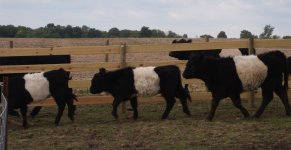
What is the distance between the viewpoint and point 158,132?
9000 mm

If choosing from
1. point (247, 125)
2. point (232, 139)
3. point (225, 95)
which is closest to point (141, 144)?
point (232, 139)

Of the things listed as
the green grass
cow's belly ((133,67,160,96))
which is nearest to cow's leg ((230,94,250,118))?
the green grass

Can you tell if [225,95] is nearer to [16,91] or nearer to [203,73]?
[203,73]

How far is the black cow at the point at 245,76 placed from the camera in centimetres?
1027

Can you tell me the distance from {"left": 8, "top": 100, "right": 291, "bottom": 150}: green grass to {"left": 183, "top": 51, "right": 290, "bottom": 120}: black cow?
427mm

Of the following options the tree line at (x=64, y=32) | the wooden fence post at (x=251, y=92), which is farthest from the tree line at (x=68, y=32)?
the wooden fence post at (x=251, y=92)

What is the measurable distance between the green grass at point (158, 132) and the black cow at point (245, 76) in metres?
0.43

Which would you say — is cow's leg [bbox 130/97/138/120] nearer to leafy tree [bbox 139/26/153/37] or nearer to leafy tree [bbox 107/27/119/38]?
leafy tree [bbox 139/26/153/37]

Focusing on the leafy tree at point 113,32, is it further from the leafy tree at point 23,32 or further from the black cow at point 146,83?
the black cow at point 146,83

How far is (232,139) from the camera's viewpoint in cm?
811

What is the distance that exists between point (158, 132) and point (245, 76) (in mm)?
2356

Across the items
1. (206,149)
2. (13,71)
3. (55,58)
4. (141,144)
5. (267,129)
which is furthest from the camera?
(55,58)

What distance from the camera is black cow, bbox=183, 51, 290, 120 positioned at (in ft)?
33.7

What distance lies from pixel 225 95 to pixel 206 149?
305 centimetres
